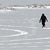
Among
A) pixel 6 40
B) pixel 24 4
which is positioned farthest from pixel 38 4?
pixel 6 40

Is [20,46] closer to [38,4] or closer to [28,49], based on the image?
[28,49]

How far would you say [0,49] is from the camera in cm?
1353

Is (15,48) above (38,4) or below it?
below

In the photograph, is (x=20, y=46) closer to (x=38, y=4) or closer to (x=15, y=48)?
(x=15, y=48)

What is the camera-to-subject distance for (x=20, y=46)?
1445 cm

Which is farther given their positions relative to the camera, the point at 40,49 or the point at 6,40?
the point at 6,40

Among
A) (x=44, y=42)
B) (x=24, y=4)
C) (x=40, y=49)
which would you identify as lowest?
(x=40, y=49)

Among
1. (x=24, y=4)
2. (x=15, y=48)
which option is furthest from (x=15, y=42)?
(x=24, y=4)

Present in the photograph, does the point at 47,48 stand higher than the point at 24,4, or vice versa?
the point at 24,4

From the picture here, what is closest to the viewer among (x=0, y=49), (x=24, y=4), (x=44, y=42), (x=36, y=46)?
(x=0, y=49)

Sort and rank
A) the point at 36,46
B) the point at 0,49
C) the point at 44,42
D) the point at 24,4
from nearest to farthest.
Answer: the point at 0,49 < the point at 36,46 < the point at 44,42 < the point at 24,4

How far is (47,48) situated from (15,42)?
7.81ft

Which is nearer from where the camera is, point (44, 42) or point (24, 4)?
point (44, 42)

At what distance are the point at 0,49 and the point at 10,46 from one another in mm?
986
